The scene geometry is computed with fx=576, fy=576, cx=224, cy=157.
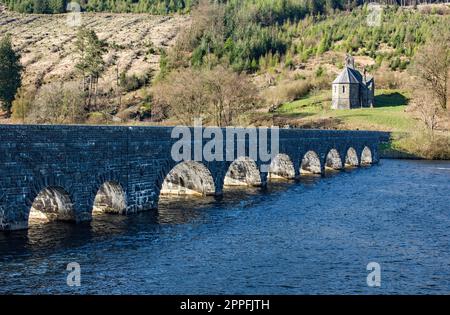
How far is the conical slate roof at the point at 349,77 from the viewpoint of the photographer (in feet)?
340

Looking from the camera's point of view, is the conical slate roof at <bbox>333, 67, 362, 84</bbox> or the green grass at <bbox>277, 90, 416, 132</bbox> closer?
the green grass at <bbox>277, 90, 416, 132</bbox>

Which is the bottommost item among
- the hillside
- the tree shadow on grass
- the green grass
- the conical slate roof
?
the green grass

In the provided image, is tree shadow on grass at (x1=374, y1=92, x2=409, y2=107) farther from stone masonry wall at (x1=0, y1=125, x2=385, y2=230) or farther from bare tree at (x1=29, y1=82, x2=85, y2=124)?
stone masonry wall at (x1=0, y1=125, x2=385, y2=230)

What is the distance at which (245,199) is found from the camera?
41.1 m

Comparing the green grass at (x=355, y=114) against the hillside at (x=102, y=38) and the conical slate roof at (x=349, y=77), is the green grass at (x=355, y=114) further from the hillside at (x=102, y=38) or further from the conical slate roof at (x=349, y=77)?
the hillside at (x=102, y=38)

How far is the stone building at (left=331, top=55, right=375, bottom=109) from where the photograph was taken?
104 meters

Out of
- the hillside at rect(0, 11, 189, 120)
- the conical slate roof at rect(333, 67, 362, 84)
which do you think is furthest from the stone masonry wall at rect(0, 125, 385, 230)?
the conical slate roof at rect(333, 67, 362, 84)

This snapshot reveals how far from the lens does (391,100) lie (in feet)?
357

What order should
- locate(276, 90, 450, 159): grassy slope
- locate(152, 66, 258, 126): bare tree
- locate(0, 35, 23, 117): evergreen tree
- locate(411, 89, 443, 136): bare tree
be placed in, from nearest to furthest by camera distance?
locate(152, 66, 258, 126): bare tree, locate(276, 90, 450, 159): grassy slope, locate(0, 35, 23, 117): evergreen tree, locate(411, 89, 443, 136): bare tree

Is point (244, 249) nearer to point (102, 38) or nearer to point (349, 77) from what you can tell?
point (349, 77)

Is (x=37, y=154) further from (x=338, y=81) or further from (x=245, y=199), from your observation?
(x=338, y=81)

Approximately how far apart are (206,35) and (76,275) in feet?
391

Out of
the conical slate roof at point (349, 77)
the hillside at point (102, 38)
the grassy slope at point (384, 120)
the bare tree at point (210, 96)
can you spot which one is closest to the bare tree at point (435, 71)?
the grassy slope at point (384, 120)
